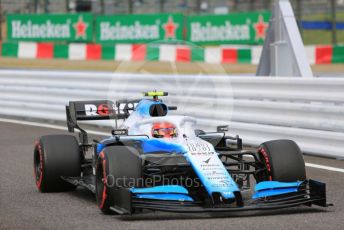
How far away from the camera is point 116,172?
7.51m

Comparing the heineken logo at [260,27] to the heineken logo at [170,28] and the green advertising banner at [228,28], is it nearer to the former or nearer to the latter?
the green advertising banner at [228,28]

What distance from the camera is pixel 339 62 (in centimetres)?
2989

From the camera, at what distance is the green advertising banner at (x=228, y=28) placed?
31062 millimetres

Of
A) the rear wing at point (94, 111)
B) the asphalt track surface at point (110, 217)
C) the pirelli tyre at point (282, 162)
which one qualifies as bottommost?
the asphalt track surface at point (110, 217)

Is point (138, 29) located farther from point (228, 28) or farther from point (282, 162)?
point (282, 162)

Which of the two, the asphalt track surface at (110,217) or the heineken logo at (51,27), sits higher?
the heineken logo at (51,27)

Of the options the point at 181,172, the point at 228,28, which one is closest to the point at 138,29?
the point at 228,28

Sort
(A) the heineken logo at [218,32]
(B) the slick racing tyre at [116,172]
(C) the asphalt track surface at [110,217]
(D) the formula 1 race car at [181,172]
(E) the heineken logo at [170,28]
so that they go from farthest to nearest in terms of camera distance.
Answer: (E) the heineken logo at [170,28] → (A) the heineken logo at [218,32] → (B) the slick racing tyre at [116,172] → (D) the formula 1 race car at [181,172] → (C) the asphalt track surface at [110,217]

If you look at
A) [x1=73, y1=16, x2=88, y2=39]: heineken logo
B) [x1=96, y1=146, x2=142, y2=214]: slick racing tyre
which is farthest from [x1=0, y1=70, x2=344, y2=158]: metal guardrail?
[x1=73, y1=16, x2=88, y2=39]: heineken logo

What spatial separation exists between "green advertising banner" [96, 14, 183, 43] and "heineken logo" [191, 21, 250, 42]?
1.77 feet

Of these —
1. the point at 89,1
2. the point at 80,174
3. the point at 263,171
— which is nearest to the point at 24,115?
the point at 80,174

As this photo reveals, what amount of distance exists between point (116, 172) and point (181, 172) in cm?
61

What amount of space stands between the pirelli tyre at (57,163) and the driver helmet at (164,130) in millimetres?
1248

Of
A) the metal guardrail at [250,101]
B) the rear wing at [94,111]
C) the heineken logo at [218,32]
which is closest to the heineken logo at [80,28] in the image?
the heineken logo at [218,32]
